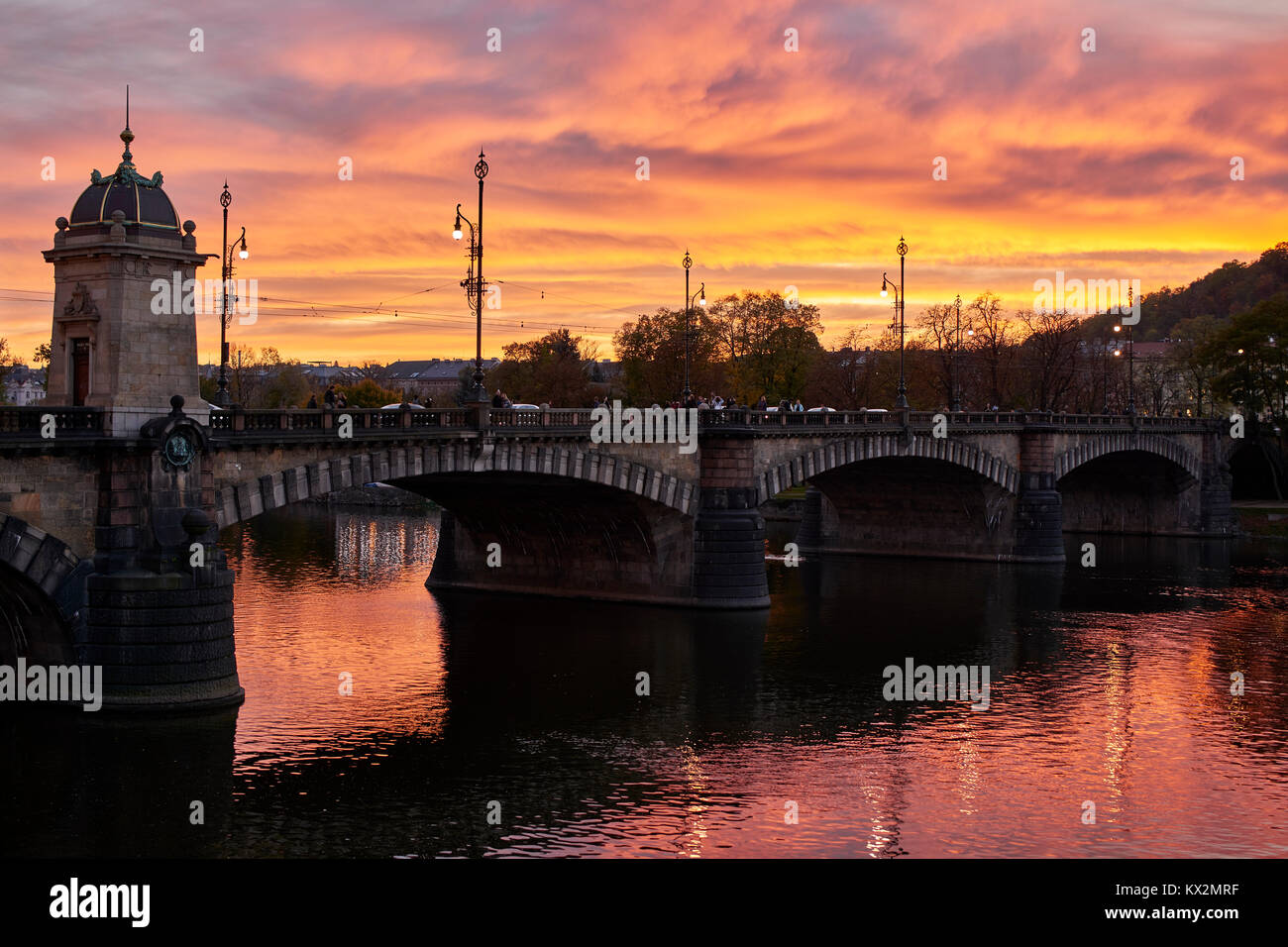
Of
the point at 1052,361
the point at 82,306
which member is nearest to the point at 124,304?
the point at 82,306

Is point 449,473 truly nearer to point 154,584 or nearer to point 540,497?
point 540,497

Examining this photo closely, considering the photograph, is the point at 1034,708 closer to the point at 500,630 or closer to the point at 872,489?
the point at 500,630

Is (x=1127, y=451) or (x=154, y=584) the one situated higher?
(x=1127, y=451)

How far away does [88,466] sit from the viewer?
3278cm

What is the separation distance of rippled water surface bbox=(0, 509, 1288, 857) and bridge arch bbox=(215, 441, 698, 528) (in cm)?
468

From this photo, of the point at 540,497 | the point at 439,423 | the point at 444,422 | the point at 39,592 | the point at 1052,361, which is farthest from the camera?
the point at 1052,361

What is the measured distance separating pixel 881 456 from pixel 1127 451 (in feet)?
91.6

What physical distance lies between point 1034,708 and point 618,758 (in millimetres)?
12422
